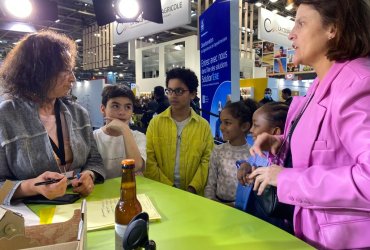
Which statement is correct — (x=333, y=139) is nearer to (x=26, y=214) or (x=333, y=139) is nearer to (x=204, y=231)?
(x=204, y=231)

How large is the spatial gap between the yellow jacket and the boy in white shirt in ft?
0.80

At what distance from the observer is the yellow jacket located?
2.21 meters

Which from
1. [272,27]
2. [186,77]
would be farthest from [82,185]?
[272,27]

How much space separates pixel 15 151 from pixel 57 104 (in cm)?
36

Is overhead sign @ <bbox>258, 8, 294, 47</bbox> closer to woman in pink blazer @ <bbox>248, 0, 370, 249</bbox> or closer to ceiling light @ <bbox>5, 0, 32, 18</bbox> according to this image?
ceiling light @ <bbox>5, 0, 32, 18</bbox>

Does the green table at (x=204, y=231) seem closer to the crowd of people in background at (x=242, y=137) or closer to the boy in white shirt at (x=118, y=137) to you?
the crowd of people in background at (x=242, y=137)

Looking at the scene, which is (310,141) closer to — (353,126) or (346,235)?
(353,126)

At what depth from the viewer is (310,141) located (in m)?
0.92

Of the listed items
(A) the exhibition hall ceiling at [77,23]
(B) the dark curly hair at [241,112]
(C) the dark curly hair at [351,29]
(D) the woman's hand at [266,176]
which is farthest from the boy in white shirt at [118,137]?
(A) the exhibition hall ceiling at [77,23]

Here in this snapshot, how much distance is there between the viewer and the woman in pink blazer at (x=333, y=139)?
0.78m

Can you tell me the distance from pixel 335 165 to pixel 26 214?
113 centimetres

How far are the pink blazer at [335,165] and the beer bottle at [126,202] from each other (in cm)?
45

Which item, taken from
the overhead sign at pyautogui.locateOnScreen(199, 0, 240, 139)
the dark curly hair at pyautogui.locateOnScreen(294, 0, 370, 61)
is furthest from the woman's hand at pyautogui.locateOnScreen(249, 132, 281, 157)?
the overhead sign at pyautogui.locateOnScreen(199, 0, 240, 139)

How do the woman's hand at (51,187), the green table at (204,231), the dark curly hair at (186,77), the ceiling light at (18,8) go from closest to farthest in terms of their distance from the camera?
the green table at (204,231) < the woman's hand at (51,187) < the dark curly hair at (186,77) < the ceiling light at (18,8)
